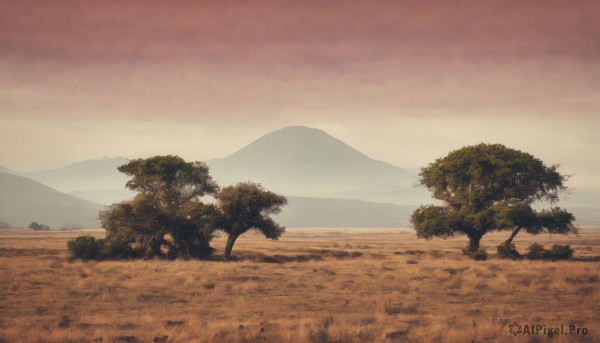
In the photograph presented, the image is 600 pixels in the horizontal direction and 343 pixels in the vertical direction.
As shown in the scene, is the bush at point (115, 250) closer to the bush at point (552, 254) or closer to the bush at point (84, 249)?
the bush at point (84, 249)

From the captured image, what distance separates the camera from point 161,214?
167ft

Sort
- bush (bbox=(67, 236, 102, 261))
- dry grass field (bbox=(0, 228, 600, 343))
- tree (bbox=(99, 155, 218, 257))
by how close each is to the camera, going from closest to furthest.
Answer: dry grass field (bbox=(0, 228, 600, 343)) < bush (bbox=(67, 236, 102, 261)) < tree (bbox=(99, 155, 218, 257))

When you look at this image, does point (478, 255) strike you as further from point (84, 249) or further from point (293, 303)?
point (84, 249)

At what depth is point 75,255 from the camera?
48.6 m

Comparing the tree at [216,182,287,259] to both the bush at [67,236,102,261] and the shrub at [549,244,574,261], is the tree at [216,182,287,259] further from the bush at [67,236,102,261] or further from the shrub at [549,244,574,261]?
the shrub at [549,244,574,261]

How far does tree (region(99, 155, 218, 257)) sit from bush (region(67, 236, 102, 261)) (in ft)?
4.58

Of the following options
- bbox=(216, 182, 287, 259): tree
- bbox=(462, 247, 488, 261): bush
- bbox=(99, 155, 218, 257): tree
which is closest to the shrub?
bbox=(462, 247, 488, 261): bush

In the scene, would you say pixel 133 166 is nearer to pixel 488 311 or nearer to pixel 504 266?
pixel 504 266

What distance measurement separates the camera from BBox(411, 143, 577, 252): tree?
5112 cm

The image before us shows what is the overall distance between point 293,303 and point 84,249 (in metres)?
30.8

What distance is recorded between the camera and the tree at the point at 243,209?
53.0 m

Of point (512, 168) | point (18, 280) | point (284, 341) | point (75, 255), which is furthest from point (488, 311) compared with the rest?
point (75, 255)

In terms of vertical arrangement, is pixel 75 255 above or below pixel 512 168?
below

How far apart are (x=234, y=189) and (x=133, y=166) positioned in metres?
10.8
